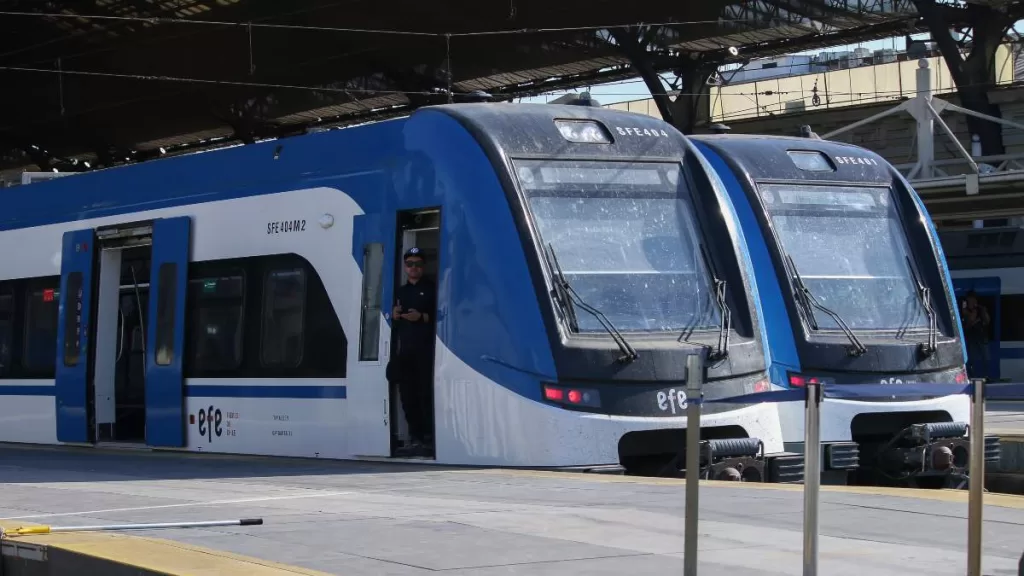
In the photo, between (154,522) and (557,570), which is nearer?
(557,570)

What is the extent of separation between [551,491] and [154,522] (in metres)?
2.36

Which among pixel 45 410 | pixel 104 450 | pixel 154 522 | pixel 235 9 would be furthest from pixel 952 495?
pixel 235 9

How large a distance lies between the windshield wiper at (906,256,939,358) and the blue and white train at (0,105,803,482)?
2009mm

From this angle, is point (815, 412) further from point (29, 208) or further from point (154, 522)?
point (29, 208)

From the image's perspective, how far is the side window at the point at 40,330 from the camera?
1588cm

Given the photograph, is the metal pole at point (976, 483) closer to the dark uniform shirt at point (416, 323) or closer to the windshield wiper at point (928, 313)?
the dark uniform shirt at point (416, 323)

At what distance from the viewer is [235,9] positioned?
35.2 m

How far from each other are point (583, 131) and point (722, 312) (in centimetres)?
172

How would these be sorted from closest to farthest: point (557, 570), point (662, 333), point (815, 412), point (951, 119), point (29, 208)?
1. point (815, 412)
2. point (557, 570)
3. point (662, 333)
4. point (29, 208)
5. point (951, 119)

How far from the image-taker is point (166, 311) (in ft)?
46.1

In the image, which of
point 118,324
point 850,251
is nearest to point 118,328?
point 118,324

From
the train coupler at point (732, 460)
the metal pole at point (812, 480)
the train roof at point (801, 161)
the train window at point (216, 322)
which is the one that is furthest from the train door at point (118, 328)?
the metal pole at point (812, 480)

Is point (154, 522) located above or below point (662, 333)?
below

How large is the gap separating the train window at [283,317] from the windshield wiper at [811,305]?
404cm
